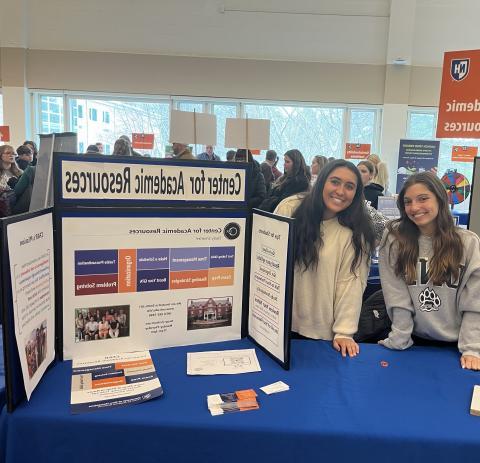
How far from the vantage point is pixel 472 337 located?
4.47 ft

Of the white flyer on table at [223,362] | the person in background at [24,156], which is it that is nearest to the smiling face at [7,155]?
the person in background at [24,156]

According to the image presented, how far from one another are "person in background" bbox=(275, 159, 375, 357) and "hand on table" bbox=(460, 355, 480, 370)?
0.36m

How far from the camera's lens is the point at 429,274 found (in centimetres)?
144

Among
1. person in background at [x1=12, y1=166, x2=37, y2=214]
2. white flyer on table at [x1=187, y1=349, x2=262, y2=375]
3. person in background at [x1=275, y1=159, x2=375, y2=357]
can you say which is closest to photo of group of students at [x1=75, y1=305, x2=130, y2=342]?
white flyer on table at [x1=187, y1=349, x2=262, y2=375]

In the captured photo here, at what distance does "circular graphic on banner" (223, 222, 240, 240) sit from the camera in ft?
4.33

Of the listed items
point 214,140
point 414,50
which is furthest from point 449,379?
point 414,50

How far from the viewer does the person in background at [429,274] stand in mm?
1403

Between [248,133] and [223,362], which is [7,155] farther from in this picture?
[223,362]

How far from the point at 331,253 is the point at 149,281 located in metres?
0.66

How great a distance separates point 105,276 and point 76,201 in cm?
22

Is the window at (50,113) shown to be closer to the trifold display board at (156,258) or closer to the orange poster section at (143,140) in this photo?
the orange poster section at (143,140)

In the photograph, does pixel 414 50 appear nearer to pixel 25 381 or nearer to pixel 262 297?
pixel 262 297

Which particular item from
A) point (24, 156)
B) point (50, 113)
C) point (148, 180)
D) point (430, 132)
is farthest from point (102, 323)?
point (430, 132)

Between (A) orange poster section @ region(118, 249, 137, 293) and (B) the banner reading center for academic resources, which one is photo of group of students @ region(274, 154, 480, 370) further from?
(A) orange poster section @ region(118, 249, 137, 293)
